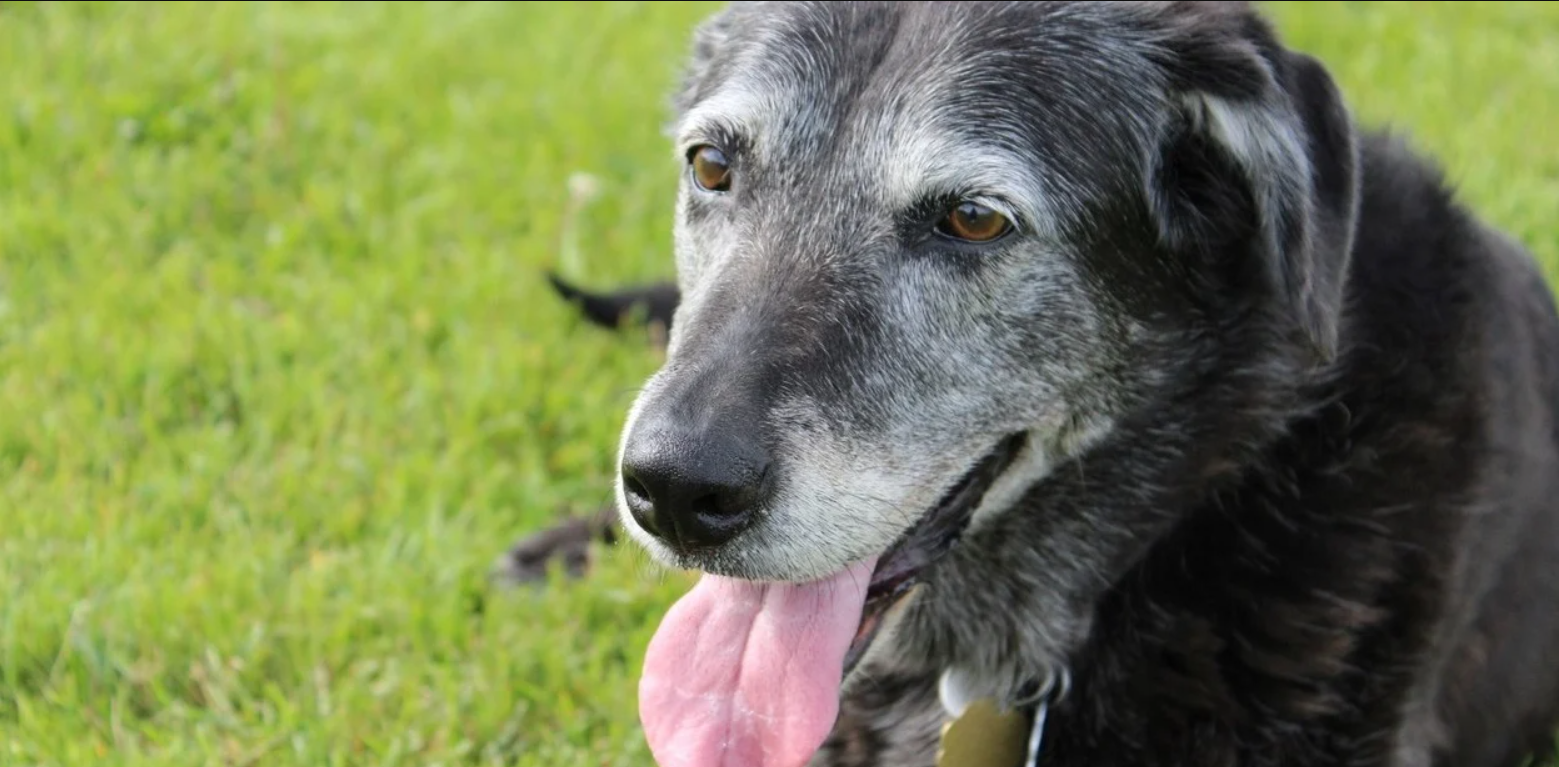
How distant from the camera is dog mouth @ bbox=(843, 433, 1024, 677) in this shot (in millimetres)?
3242

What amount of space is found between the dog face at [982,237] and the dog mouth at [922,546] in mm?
24

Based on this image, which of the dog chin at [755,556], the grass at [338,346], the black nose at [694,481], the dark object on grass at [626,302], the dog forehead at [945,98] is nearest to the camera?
the black nose at [694,481]

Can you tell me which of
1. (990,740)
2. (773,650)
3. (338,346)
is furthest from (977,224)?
(338,346)

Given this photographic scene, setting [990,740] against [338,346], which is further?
[338,346]

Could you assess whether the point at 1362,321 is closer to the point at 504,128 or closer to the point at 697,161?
the point at 697,161

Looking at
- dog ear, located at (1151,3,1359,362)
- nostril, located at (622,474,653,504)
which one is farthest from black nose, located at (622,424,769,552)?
dog ear, located at (1151,3,1359,362)

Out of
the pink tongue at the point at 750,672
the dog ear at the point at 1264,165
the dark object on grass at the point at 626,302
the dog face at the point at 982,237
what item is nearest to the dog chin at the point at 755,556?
the dog face at the point at 982,237

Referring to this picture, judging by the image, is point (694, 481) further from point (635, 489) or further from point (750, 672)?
point (750, 672)

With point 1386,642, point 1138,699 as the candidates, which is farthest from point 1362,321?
point 1138,699

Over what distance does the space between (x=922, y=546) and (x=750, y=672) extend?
0.43 meters

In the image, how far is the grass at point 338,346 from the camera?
395 centimetres

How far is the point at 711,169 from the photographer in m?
3.46

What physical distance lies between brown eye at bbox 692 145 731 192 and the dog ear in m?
0.89

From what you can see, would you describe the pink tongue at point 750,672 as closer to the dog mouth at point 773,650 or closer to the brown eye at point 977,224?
the dog mouth at point 773,650
